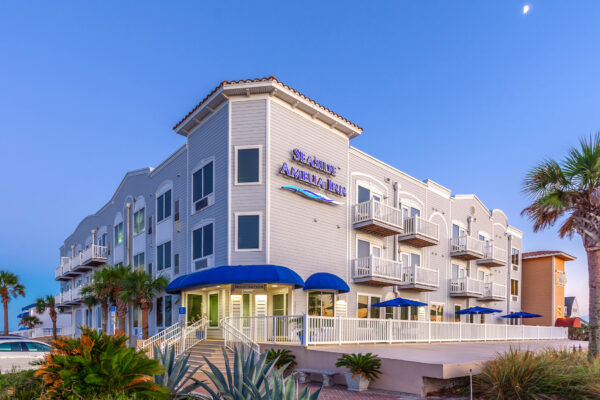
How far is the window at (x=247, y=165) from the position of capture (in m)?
20.1

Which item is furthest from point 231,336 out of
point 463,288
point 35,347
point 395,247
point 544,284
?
point 544,284

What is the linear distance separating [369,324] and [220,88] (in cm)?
1144

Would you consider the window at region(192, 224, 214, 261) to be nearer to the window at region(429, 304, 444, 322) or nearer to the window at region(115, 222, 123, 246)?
the window at region(115, 222, 123, 246)

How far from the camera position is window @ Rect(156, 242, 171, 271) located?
25219 millimetres

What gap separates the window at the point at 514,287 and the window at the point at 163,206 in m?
28.0

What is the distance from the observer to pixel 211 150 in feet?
71.2

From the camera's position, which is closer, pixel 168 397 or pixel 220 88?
pixel 168 397

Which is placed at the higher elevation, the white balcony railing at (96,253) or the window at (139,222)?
the window at (139,222)

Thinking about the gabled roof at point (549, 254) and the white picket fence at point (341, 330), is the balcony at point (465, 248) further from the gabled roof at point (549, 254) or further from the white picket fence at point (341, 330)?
the gabled roof at point (549, 254)

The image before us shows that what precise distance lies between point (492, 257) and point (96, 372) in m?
31.7

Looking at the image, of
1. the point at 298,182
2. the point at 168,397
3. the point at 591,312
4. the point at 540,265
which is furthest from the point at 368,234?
the point at 540,265

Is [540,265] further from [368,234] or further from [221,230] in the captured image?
[221,230]

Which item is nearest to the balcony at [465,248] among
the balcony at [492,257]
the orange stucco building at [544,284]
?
the balcony at [492,257]

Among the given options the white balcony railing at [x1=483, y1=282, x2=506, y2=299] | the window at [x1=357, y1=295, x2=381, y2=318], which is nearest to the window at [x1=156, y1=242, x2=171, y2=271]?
the window at [x1=357, y1=295, x2=381, y2=318]
